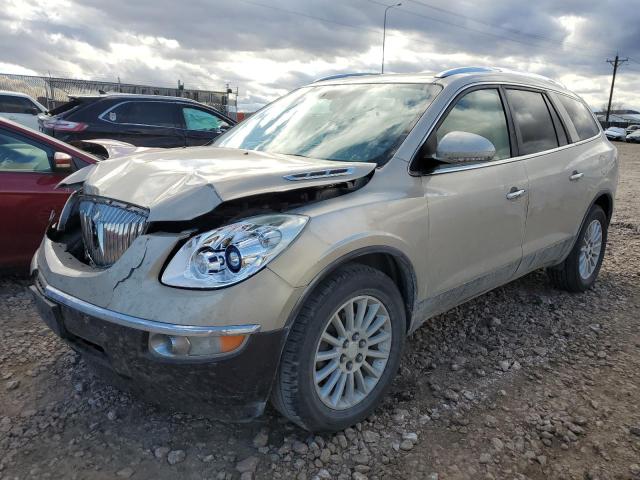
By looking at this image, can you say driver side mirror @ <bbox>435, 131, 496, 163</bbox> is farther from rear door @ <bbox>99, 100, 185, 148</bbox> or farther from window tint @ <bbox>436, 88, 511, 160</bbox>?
rear door @ <bbox>99, 100, 185, 148</bbox>

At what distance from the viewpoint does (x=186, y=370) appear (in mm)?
2102

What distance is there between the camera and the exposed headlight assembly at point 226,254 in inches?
82.8

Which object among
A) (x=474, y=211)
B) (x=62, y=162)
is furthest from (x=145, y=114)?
(x=474, y=211)

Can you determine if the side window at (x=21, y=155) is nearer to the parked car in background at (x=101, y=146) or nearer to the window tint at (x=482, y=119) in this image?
the parked car in background at (x=101, y=146)

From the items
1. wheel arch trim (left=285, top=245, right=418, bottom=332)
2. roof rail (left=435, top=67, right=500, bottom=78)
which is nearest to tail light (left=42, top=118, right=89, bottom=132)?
roof rail (left=435, top=67, right=500, bottom=78)

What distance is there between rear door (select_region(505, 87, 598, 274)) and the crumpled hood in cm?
156

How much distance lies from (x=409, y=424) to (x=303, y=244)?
1146 mm

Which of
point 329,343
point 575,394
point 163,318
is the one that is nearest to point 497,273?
point 575,394

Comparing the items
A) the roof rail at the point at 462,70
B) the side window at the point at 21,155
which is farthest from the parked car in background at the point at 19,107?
the roof rail at the point at 462,70

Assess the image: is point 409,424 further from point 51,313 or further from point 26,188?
point 26,188

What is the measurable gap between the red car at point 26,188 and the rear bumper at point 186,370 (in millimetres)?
2171

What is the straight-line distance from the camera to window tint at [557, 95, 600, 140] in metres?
4.38

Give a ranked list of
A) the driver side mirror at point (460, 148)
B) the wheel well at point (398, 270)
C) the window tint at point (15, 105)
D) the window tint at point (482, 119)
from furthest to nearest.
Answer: the window tint at point (15, 105)
the window tint at point (482, 119)
the driver side mirror at point (460, 148)
the wheel well at point (398, 270)

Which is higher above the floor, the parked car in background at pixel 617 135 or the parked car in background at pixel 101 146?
the parked car in background at pixel 101 146
